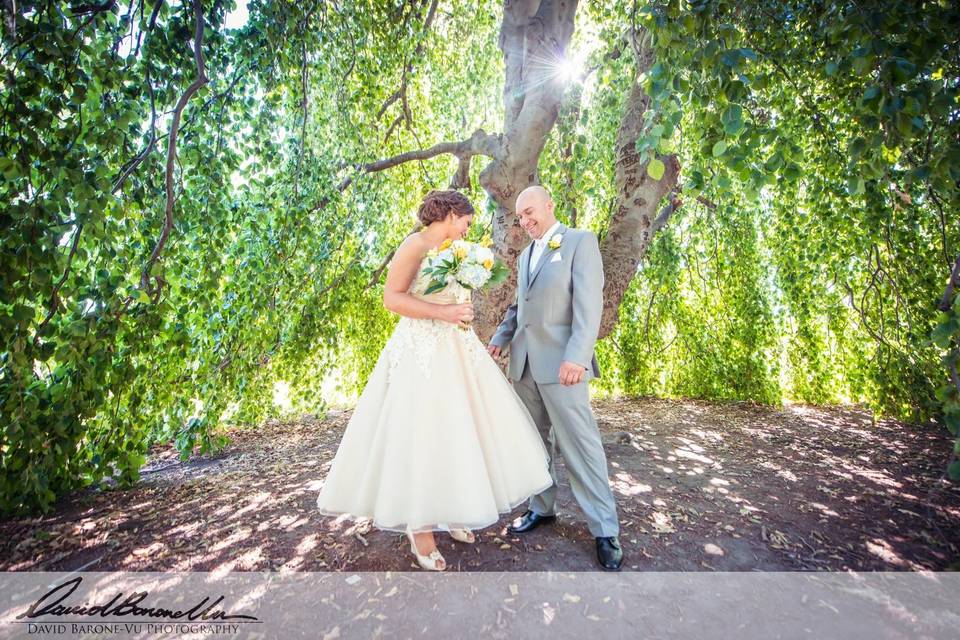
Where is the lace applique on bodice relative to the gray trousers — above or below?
above

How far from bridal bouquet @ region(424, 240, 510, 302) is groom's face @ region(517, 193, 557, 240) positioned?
0.32 metres

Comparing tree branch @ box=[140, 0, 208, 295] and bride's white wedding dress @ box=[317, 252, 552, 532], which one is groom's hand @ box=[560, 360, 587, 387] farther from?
tree branch @ box=[140, 0, 208, 295]

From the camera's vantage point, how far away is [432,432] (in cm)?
193

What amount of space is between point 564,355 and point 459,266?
0.62 meters

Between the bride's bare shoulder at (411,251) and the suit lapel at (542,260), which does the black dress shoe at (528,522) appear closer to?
the suit lapel at (542,260)

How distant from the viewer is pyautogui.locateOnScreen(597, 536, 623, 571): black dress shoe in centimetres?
194

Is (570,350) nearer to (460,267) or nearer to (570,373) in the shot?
(570,373)

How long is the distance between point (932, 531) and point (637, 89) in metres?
3.29

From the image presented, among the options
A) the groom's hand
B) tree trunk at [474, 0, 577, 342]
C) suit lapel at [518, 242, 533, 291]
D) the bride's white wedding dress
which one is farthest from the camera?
tree trunk at [474, 0, 577, 342]

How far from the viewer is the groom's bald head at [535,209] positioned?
88.4 inches

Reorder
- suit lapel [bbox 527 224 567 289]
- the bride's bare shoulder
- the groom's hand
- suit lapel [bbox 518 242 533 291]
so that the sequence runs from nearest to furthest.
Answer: the groom's hand < the bride's bare shoulder < suit lapel [bbox 527 224 567 289] < suit lapel [bbox 518 242 533 291]

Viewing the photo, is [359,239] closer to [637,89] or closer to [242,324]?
[242,324]

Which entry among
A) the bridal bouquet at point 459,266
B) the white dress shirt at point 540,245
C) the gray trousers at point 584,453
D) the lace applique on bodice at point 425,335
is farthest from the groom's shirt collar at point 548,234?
the gray trousers at point 584,453

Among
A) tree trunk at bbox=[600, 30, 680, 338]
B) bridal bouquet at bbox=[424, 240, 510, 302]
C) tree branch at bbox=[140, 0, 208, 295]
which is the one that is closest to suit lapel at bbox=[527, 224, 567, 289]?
bridal bouquet at bbox=[424, 240, 510, 302]
